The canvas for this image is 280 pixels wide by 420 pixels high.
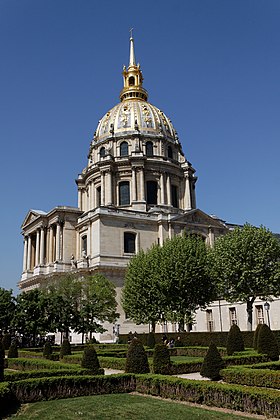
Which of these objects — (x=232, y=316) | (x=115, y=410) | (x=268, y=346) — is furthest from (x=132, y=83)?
(x=115, y=410)

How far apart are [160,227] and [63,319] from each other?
77.1 ft

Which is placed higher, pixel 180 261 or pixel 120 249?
pixel 120 249

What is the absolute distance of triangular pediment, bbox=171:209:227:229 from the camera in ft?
205

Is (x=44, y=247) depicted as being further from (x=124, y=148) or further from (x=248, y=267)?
(x=248, y=267)

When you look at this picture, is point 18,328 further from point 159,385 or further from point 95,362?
point 159,385

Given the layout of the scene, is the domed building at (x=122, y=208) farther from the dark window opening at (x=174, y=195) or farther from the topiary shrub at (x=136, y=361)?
the topiary shrub at (x=136, y=361)

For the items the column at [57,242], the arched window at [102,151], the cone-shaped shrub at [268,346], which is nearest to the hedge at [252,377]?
the cone-shaped shrub at [268,346]

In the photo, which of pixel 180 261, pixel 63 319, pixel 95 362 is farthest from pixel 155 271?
pixel 95 362

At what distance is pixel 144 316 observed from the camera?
43.2 m

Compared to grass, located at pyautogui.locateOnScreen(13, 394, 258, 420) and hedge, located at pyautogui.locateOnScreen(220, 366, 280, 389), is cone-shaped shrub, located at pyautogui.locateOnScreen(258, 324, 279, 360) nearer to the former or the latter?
hedge, located at pyautogui.locateOnScreen(220, 366, 280, 389)

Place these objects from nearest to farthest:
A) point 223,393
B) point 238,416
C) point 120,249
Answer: point 238,416 → point 223,393 → point 120,249

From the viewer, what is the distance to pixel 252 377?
16656mm

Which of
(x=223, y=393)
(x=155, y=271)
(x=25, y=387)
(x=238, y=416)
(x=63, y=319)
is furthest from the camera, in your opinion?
(x=155, y=271)

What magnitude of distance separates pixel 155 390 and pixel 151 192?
55860 mm
